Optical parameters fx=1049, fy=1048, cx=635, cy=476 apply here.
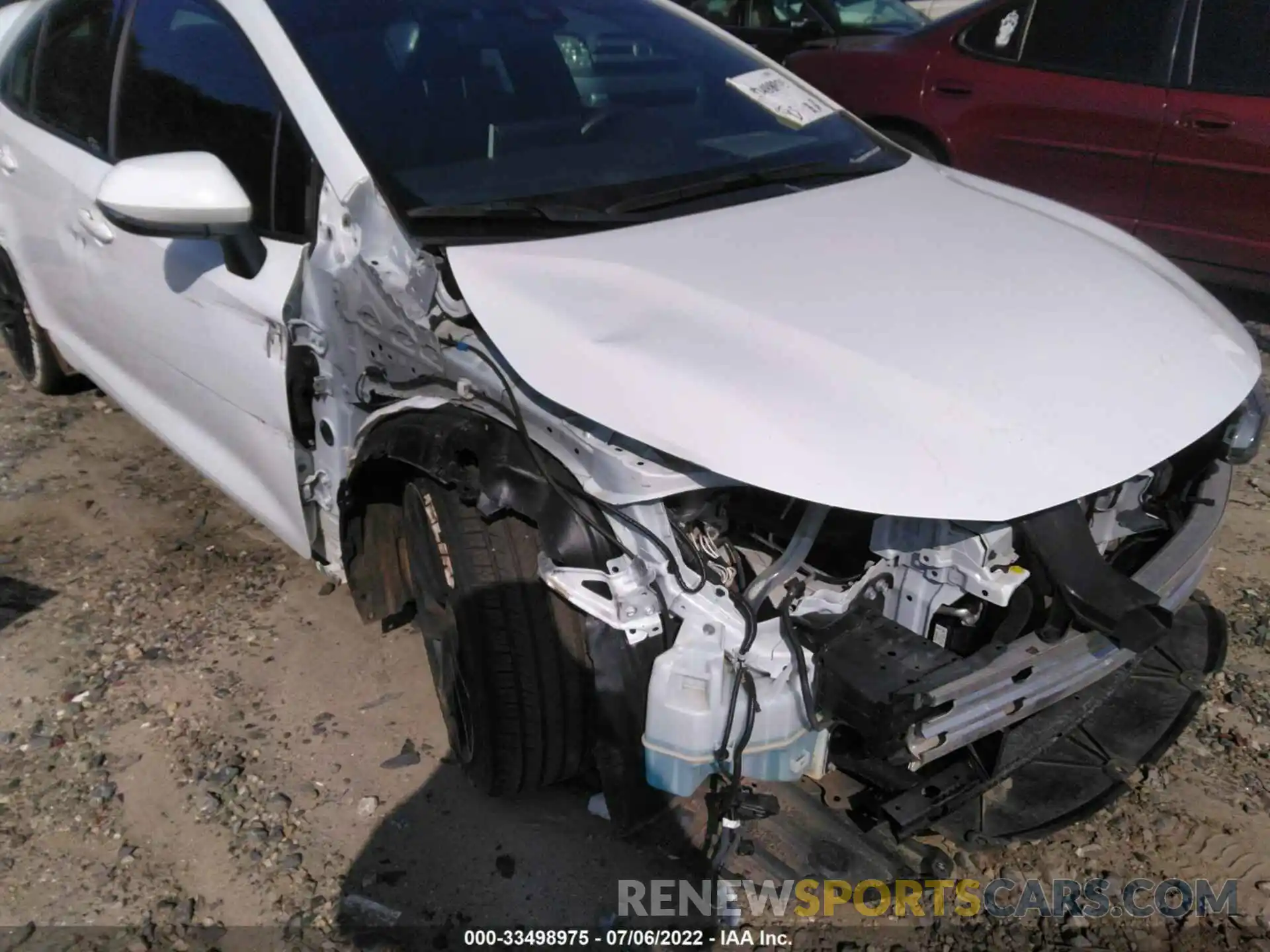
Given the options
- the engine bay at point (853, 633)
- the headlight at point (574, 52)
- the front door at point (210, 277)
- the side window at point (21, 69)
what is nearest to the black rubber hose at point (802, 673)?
the engine bay at point (853, 633)

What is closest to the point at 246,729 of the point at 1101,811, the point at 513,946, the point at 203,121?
the point at 513,946

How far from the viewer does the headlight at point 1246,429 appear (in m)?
2.32

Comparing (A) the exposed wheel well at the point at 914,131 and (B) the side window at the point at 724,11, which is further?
(B) the side window at the point at 724,11

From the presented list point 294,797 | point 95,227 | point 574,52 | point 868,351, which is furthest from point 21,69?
point 868,351

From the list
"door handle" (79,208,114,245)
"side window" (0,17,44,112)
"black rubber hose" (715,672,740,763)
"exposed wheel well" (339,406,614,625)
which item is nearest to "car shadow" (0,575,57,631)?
"door handle" (79,208,114,245)

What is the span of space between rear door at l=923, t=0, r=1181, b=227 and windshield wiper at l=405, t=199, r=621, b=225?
148 inches

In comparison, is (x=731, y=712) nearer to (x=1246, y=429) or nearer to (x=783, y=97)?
(x=1246, y=429)

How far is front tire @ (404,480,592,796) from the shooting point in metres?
2.07

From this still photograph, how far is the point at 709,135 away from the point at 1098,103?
328cm

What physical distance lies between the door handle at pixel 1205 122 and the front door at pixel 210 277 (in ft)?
13.8

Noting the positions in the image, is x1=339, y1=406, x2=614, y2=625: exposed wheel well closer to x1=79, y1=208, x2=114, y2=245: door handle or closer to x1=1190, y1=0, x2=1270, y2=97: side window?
x1=79, y1=208, x2=114, y2=245: door handle

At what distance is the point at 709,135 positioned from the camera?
2580 millimetres

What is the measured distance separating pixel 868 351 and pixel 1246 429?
3.63 feet

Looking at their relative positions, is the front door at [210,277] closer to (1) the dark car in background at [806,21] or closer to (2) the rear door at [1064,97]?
(2) the rear door at [1064,97]
